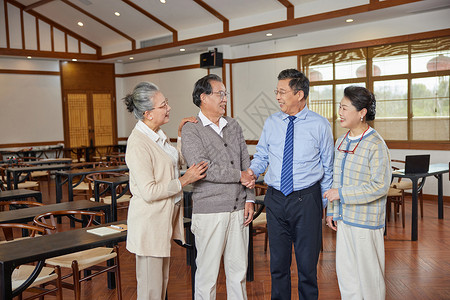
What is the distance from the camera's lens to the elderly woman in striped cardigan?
2.67 m

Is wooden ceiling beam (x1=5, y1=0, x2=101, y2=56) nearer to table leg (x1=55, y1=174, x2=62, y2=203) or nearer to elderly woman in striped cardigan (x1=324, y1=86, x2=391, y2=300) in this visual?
table leg (x1=55, y1=174, x2=62, y2=203)

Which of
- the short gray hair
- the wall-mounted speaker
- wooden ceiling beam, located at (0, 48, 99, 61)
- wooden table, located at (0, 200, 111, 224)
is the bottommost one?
wooden table, located at (0, 200, 111, 224)

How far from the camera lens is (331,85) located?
9.44 meters

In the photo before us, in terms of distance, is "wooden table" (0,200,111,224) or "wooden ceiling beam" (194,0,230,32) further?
"wooden ceiling beam" (194,0,230,32)

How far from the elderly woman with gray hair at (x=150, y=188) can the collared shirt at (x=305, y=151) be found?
0.52 metres

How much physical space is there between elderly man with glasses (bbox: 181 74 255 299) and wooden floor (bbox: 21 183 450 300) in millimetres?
1095

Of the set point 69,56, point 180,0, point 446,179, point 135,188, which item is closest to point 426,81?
point 446,179

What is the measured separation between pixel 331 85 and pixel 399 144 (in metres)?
1.91

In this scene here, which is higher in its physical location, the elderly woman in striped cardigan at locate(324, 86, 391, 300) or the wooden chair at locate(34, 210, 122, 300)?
the elderly woman in striped cardigan at locate(324, 86, 391, 300)

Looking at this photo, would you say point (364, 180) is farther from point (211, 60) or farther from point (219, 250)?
point (211, 60)

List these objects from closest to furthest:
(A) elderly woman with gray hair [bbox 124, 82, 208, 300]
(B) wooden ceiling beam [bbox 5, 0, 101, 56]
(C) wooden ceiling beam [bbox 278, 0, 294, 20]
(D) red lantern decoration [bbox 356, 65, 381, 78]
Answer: (A) elderly woman with gray hair [bbox 124, 82, 208, 300], (D) red lantern decoration [bbox 356, 65, 381, 78], (C) wooden ceiling beam [bbox 278, 0, 294, 20], (B) wooden ceiling beam [bbox 5, 0, 101, 56]

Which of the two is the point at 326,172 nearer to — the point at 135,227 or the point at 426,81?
the point at 135,227

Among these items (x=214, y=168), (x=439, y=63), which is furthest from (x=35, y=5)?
(x=214, y=168)

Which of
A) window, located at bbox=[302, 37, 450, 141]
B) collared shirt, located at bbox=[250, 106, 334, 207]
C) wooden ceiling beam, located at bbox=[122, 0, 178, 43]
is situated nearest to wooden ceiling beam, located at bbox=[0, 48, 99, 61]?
wooden ceiling beam, located at bbox=[122, 0, 178, 43]
